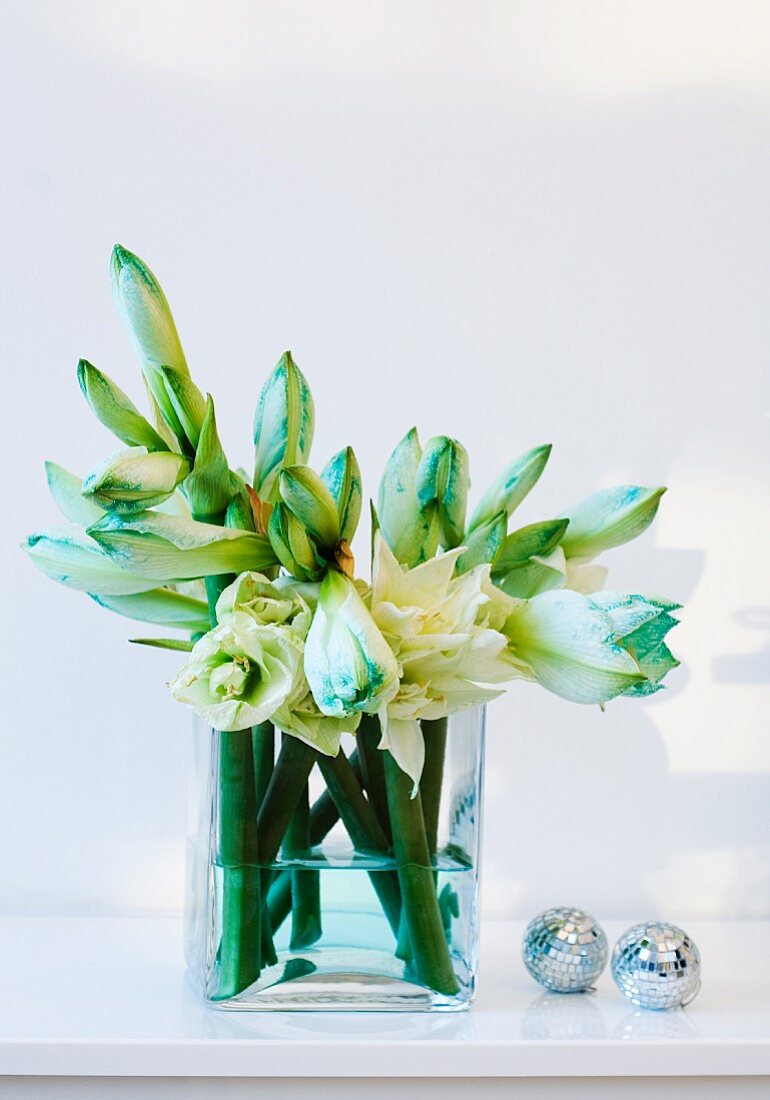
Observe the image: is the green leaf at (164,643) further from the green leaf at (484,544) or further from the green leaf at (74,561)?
the green leaf at (484,544)

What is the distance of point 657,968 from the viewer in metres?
0.67

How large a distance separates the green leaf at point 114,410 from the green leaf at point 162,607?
4.0 inches

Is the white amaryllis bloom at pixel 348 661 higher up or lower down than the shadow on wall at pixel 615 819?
higher up

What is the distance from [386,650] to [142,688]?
430mm

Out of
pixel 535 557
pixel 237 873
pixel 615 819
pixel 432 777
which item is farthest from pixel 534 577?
pixel 615 819

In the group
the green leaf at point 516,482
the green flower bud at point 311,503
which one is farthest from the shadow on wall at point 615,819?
the green flower bud at point 311,503

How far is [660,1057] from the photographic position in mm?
593

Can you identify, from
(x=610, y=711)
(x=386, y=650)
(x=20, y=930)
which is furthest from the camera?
(x=610, y=711)

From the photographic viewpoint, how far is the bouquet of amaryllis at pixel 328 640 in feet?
1.84

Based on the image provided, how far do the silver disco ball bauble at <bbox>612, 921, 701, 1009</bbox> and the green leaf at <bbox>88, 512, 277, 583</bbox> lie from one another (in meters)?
0.31

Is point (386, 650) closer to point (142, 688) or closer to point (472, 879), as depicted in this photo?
point (472, 879)

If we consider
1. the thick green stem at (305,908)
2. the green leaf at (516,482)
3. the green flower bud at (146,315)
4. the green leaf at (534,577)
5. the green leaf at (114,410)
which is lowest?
the thick green stem at (305,908)

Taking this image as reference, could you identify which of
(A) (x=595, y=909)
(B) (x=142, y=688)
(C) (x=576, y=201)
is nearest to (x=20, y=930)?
(B) (x=142, y=688)

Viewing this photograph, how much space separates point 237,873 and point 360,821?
75 millimetres
